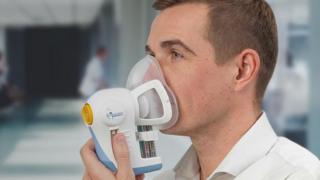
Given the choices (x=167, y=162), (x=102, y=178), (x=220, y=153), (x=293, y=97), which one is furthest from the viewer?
(x=293, y=97)

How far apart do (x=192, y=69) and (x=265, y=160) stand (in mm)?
221

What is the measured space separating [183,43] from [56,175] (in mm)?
4112

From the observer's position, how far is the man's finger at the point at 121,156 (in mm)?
1011

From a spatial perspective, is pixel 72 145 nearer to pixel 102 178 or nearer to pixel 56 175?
pixel 56 175

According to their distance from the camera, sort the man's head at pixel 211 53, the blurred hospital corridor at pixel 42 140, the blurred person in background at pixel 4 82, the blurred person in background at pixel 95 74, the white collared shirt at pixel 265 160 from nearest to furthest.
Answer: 1. the white collared shirt at pixel 265 160
2. the man's head at pixel 211 53
3. the blurred hospital corridor at pixel 42 140
4. the blurred person in background at pixel 95 74
5. the blurred person in background at pixel 4 82

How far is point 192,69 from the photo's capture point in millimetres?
1055

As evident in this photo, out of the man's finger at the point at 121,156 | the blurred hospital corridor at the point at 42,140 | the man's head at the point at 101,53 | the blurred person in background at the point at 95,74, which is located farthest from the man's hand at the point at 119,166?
the man's head at the point at 101,53

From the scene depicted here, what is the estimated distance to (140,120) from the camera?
1050mm

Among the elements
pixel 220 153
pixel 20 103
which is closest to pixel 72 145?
pixel 20 103

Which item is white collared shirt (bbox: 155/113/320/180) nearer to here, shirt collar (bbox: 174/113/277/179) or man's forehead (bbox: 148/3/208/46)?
shirt collar (bbox: 174/113/277/179)

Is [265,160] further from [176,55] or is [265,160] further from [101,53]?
[101,53]

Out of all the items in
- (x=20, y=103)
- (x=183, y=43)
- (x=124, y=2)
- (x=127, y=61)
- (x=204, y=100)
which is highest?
(x=183, y=43)

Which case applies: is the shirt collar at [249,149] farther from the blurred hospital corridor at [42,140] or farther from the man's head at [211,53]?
the blurred hospital corridor at [42,140]

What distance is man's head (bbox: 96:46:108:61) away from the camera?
5.57 meters
